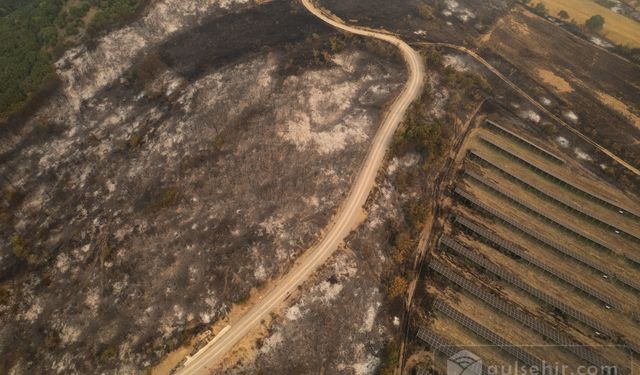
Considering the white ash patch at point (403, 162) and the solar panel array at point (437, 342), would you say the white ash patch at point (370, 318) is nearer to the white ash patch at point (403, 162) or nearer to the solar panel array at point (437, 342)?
the solar panel array at point (437, 342)

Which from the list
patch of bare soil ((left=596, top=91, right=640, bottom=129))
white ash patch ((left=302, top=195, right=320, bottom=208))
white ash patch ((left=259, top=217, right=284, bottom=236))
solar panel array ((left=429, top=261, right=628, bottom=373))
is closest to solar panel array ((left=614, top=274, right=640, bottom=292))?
solar panel array ((left=429, top=261, right=628, bottom=373))

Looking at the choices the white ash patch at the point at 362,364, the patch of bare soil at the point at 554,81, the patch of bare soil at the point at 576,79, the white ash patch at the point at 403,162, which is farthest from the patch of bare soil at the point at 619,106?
the white ash patch at the point at 362,364

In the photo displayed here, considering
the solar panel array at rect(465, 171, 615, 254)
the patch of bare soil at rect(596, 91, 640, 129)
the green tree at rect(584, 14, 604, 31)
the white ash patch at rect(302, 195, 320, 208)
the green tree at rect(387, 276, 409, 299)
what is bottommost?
the green tree at rect(387, 276, 409, 299)

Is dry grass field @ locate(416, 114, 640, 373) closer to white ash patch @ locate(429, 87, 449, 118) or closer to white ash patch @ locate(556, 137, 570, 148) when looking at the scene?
white ash patch @ locate(556, 137, 570, 148)

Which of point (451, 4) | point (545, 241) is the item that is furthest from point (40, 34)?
point (545, 241)

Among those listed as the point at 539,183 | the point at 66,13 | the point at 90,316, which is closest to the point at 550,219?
the point at 539,183

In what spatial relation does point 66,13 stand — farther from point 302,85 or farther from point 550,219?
point 550,219
